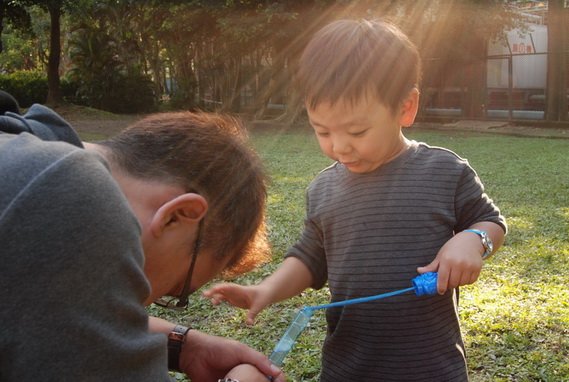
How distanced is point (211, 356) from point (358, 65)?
0.91 m

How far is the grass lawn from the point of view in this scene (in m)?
2.81

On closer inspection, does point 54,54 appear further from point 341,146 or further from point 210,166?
point 210,166

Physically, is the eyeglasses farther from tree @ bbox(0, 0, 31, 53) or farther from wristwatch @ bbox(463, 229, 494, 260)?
tree @ bbox(0, 0, 31, 53)

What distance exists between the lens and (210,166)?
1.49 metres

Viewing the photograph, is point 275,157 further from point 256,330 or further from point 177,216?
point 177,216

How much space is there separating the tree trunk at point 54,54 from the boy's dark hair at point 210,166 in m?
19.0

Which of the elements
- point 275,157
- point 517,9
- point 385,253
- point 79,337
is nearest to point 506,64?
point 517,9

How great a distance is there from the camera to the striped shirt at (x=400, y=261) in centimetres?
197

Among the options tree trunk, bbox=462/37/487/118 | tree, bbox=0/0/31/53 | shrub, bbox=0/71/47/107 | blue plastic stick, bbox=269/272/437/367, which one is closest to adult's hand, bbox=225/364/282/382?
A: blue plastic stick, bbox=269/272/437/367

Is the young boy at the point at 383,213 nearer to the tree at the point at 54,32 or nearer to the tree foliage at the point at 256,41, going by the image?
the tree foliage at the point at 256,41

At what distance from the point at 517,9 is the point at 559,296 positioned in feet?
43.3

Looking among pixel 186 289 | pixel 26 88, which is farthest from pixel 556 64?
pixel 26 88

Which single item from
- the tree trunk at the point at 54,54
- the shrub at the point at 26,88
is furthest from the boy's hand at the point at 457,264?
the shrub at the point at 26,88

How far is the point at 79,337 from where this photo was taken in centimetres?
112
